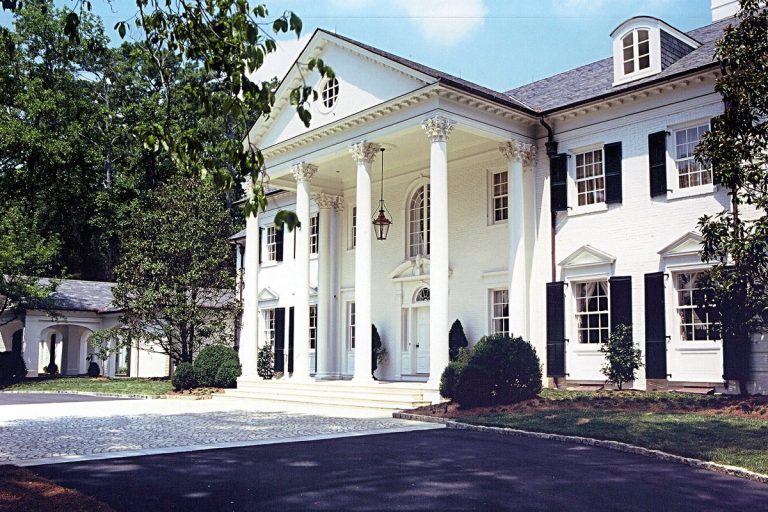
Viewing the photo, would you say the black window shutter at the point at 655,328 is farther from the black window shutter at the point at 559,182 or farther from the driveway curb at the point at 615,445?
the driveway curb at the point at 615,445

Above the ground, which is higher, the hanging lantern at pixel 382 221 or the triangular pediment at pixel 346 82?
the triangular pediment at pixel 346 82

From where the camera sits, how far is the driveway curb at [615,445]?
926 centimetres

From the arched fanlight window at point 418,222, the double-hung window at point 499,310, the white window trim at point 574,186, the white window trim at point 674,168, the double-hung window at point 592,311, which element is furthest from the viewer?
the arched fanlight window at point 418,222

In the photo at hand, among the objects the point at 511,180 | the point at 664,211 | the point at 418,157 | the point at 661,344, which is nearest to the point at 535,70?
the point at 418,157

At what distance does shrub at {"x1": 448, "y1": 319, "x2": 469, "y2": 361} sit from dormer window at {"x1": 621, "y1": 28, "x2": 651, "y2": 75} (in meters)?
8.38

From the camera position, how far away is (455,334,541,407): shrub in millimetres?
17016

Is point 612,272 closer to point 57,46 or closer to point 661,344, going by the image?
point 661,344

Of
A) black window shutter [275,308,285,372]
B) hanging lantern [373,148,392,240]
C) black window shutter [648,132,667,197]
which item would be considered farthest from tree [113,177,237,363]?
black window shutter [648,132,667,197]

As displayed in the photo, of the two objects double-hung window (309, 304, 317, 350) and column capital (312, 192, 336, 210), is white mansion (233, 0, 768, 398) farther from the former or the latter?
double-hung window (309, 304, 317, 350)

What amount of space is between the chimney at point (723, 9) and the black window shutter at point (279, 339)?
1769cm

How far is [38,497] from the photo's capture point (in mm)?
7676

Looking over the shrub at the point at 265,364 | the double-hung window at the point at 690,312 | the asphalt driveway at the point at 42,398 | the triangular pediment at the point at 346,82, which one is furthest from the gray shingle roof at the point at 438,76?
the asphalt driveway at the point at 42,398

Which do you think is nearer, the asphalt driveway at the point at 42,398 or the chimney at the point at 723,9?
the chimney at the point at 723,9

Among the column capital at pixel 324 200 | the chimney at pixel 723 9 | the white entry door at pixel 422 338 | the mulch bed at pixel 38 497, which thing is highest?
the chimney at pixel 723 9
